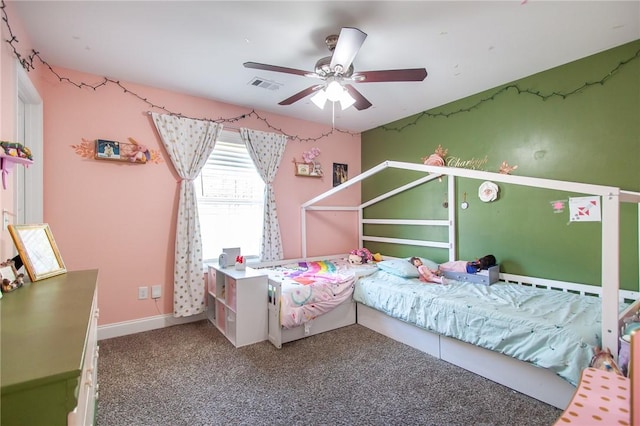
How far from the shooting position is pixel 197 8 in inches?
73.2

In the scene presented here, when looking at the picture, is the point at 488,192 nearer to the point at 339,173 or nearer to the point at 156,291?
the point at 339,173

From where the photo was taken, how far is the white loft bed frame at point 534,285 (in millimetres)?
1513

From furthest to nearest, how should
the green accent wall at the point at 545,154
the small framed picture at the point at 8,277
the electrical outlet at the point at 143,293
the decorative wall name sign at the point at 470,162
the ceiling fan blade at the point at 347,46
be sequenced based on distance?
the decorative wall name sign at the point at 470,162 → the electrical outlet at the point at 143,293 → the green accent wall at the point at 545,154 → the ceiling fan blade at the point at 347,46 → the small framed picture at the point at 8,277

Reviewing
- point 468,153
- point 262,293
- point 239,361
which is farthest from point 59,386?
point 468,153

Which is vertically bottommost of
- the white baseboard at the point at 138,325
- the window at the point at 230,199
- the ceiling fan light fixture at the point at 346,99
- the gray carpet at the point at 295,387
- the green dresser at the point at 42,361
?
the gray carpet at the point at 295,387

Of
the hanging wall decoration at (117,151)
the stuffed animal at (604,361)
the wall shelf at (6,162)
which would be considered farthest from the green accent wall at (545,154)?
the wall shelf at (6,162)

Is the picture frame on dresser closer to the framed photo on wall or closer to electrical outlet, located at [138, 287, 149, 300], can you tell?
electrical outlet, located at [138, 287, 149, 300]

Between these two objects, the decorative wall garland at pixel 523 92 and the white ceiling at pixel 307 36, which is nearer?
the white ceiling at pixel 307 36

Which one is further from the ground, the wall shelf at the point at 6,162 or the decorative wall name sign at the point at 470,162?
the decorative wall name sign at the point at 470,162

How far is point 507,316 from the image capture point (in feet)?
6.59

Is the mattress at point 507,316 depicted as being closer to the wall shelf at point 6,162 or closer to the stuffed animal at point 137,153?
the stuffed animal at point 137,153

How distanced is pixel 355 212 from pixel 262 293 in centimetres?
226

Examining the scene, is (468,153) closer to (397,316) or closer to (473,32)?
(473,32)

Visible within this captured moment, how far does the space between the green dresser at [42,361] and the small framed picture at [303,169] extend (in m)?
3.10
